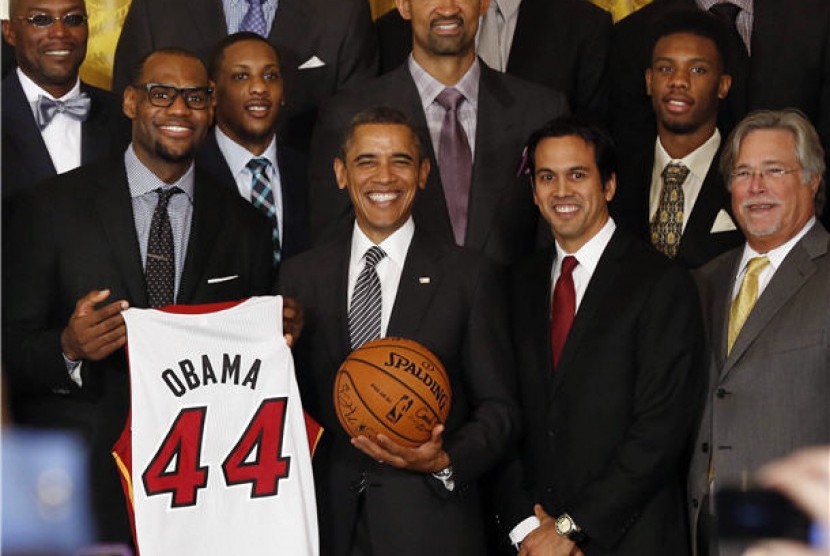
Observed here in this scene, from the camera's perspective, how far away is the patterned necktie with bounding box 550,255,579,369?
13.0 feet

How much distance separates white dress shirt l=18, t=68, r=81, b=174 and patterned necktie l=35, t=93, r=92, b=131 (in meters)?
0.01

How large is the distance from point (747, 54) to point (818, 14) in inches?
10.5

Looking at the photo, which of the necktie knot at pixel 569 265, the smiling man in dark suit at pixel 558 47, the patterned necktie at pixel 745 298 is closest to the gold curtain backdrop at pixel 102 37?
the smiling man in dark suit at pixel 558 47

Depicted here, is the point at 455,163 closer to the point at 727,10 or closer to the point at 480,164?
the point at 480,164

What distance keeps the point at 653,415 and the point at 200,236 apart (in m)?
1.38

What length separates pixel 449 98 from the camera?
4.57 m

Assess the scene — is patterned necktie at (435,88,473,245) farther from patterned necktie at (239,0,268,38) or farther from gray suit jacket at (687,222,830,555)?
gray suit jacket at (687,222,830,555)

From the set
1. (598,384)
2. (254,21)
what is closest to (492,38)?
(254,21)

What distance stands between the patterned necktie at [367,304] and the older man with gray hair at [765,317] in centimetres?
92

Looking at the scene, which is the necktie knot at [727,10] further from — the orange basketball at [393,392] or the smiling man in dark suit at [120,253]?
the orange basketball at [393,392]

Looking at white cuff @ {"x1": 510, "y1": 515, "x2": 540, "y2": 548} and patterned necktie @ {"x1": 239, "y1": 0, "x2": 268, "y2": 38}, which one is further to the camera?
patterned necktie @ {"x1": 239, "y1": 0, "x2": 268, "y2": 38}

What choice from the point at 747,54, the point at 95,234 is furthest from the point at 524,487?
the point at 747,54

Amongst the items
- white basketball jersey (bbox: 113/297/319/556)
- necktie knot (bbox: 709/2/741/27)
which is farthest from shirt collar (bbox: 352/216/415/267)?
necktie knot (bbox: 709/2/741/27)

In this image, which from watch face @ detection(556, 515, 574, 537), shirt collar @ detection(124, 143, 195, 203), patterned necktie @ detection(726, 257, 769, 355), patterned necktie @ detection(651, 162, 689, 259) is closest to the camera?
watch face @ detection(556, 515, 574, 537)
